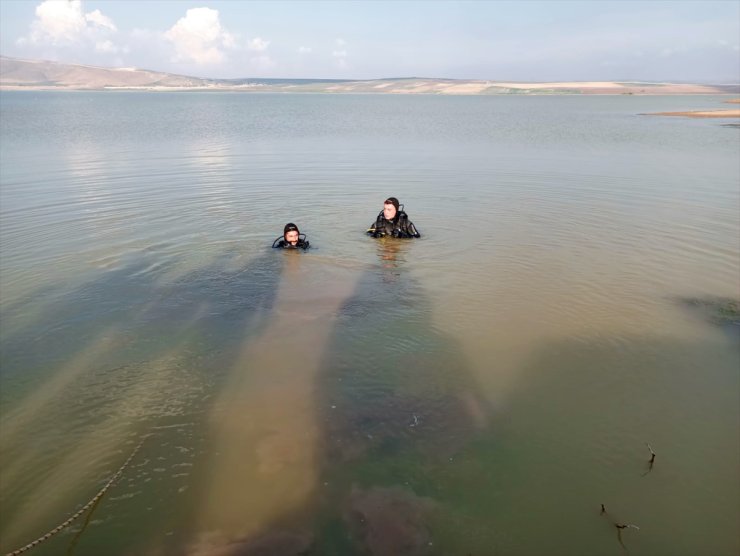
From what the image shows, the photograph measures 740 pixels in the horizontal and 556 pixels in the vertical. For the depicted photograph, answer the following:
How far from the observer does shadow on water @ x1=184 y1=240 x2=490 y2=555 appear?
4797 mm

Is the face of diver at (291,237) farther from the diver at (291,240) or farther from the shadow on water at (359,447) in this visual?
the shadow on water at (359,447)

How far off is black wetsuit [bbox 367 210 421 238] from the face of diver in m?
2.43

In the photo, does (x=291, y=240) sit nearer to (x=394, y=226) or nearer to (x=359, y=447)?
(x=394, y=226)

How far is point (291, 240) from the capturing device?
1278cm

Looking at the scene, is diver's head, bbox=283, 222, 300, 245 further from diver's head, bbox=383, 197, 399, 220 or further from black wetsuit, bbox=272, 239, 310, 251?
diver's head, bbox=383, 197, 399, 220

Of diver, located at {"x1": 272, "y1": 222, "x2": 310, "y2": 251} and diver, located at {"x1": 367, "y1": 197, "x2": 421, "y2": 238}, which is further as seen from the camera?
diver, located at {"x1": 367, "y1": 197, "x2": 421, "y2": 238}

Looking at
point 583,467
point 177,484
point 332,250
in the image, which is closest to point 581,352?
point 583,467

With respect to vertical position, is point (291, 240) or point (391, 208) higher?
point (391, 208)

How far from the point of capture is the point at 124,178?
21.5 metres

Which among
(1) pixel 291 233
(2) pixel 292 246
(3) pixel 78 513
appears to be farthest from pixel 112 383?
(2) pixel 292 246

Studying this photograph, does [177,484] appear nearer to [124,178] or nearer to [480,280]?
[480,280]

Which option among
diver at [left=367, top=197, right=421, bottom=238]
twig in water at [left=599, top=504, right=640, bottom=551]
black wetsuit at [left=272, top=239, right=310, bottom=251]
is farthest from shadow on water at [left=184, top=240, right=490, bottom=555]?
diver at [left=367, top=197, right=421, bottom=238]

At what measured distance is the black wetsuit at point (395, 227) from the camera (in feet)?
46.0

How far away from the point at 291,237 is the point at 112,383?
20.4 ft
